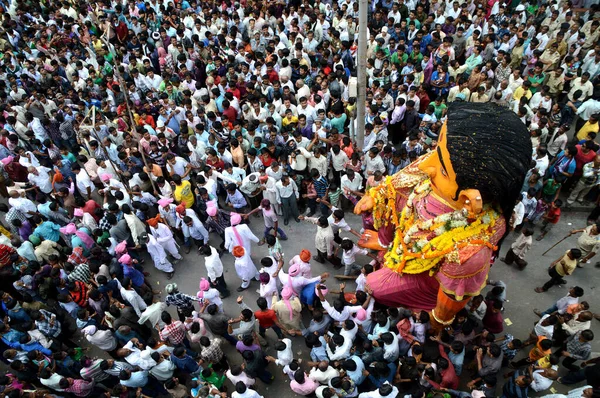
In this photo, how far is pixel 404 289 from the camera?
5.73m

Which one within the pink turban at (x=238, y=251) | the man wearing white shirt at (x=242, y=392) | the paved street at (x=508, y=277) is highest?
the pink turban at (x=238, y=251)

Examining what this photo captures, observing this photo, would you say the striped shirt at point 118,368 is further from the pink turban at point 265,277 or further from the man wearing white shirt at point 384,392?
the man wearing white shirt at point 384,392

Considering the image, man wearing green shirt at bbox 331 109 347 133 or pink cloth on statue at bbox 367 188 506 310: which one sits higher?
man wearing green shirt at bbox 331 109 347 133

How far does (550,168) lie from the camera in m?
7.41

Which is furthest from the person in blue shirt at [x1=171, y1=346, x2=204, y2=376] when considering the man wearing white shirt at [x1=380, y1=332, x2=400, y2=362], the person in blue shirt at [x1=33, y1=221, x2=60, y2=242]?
the person in blue shirt at [x1=33, y1=221, x2=60, y2=242]

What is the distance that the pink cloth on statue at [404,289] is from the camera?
5.66 meters

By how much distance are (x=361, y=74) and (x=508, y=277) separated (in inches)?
155

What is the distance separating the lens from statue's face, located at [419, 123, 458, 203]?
15.7 ft

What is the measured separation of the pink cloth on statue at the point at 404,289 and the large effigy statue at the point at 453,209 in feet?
0.04

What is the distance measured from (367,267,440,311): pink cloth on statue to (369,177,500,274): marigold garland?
0.56 feet

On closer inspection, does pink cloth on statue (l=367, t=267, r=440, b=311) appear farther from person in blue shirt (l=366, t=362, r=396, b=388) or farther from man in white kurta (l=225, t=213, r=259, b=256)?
man in white kurta (l=225, t=213, r=259, b=256)

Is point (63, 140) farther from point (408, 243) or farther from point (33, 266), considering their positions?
point (408, 243)

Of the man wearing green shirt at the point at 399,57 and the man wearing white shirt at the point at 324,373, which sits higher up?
the man wearing green shirt at the point at 399,57

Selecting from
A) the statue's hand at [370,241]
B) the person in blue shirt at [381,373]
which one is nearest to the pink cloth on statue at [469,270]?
the person in blue shirt at [381,373]
